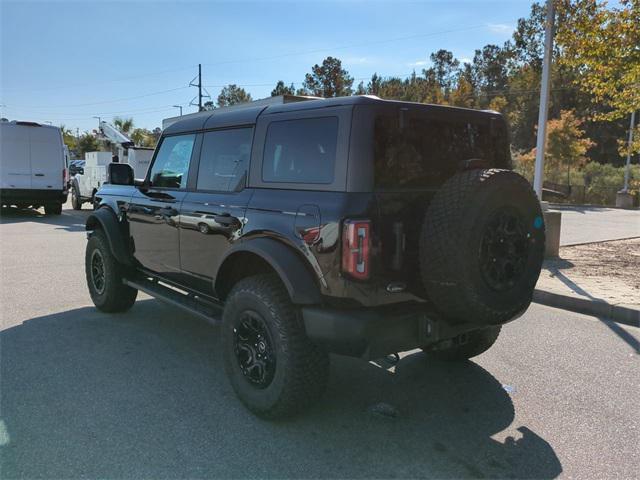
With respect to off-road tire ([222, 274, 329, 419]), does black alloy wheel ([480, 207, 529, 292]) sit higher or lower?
higher

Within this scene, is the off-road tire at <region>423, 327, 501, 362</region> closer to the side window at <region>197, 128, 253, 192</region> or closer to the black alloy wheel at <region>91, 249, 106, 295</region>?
the side window at <region>197, 128, 253, 192</region>

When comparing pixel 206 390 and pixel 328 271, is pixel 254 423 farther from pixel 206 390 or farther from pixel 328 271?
pixel 328 271

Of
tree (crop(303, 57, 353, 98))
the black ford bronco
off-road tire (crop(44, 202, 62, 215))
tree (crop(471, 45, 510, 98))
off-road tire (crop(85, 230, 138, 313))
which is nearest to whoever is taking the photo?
the black ford bronco

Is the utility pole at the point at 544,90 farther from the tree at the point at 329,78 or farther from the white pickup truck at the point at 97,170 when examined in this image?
the tree at the point at 329,78

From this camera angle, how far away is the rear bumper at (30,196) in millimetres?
15438

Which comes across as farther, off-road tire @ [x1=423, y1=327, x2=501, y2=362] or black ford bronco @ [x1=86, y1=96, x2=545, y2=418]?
off-road tire @ [x1=423, y1=327, x2=501, y2=362]

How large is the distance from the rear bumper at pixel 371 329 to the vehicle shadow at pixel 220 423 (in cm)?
59

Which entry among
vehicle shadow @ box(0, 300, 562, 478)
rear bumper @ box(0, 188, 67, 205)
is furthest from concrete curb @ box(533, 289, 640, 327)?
rear bumper @ box(0, 188, 67, 205)

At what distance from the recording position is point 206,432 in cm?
316

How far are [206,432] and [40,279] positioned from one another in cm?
537

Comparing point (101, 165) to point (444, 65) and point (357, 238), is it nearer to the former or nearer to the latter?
point (357, 238)

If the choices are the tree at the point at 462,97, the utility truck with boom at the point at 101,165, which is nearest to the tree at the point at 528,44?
the tree at the point at 462,97

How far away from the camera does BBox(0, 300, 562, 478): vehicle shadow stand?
2.82m

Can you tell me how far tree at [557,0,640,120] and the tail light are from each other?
792cm
